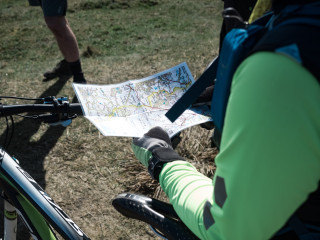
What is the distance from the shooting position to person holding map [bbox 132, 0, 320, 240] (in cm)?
67

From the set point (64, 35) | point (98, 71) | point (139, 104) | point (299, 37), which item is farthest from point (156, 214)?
point (98, 71)

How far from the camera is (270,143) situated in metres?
0.69

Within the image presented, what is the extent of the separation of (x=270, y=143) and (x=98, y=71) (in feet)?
11.8

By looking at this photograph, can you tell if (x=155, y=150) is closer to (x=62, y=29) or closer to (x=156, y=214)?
(x=156, y=214)

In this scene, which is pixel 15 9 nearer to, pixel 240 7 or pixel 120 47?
pixel 120 47

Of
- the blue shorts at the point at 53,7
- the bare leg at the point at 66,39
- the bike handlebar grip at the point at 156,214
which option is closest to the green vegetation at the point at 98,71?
the bare leg at the point at 66,39

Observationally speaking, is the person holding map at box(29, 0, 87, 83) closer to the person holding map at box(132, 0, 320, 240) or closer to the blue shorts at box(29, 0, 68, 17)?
the blue shorts at box(29, 0, 68, 17)

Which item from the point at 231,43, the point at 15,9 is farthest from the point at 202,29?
the point at 231,43

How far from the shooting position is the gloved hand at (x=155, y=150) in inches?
51.6

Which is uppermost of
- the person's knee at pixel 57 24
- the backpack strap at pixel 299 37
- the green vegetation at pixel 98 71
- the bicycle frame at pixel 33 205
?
the backpack strap at pixel 299 37

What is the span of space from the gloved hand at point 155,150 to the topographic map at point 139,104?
8 centimetres

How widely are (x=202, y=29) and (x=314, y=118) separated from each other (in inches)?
198

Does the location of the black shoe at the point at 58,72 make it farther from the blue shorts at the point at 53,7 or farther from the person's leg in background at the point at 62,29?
the blue shorts at the point at 53,7

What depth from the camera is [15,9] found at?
6.67 meters
